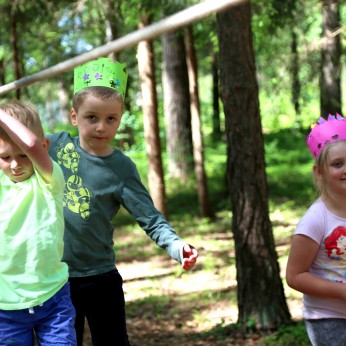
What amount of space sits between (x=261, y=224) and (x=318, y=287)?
10.6ft

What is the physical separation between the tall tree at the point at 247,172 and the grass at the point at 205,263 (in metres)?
0.42

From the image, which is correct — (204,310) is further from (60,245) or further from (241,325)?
(60,245)

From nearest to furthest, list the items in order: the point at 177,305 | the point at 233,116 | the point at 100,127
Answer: the point at 100,127, the point at 233,116, the point at 177,305

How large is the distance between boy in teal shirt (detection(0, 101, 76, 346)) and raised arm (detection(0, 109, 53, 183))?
0.09 ft

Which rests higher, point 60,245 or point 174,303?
point 60,245

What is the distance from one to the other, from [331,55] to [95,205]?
1152 centimetres

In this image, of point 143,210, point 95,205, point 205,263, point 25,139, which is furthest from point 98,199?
point 205,263

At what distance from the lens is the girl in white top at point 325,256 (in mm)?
2887

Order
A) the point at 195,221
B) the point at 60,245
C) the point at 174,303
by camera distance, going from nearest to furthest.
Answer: the point at 60,245
the point at 174,303
the point at 195,221

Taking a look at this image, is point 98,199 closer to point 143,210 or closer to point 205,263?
point 143,210

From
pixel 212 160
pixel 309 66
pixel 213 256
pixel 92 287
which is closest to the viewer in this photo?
pixel 92 287

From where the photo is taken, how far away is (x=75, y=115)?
10.9 ft

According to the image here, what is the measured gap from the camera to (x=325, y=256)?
2945 mm

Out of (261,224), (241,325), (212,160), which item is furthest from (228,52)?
(212,160)
